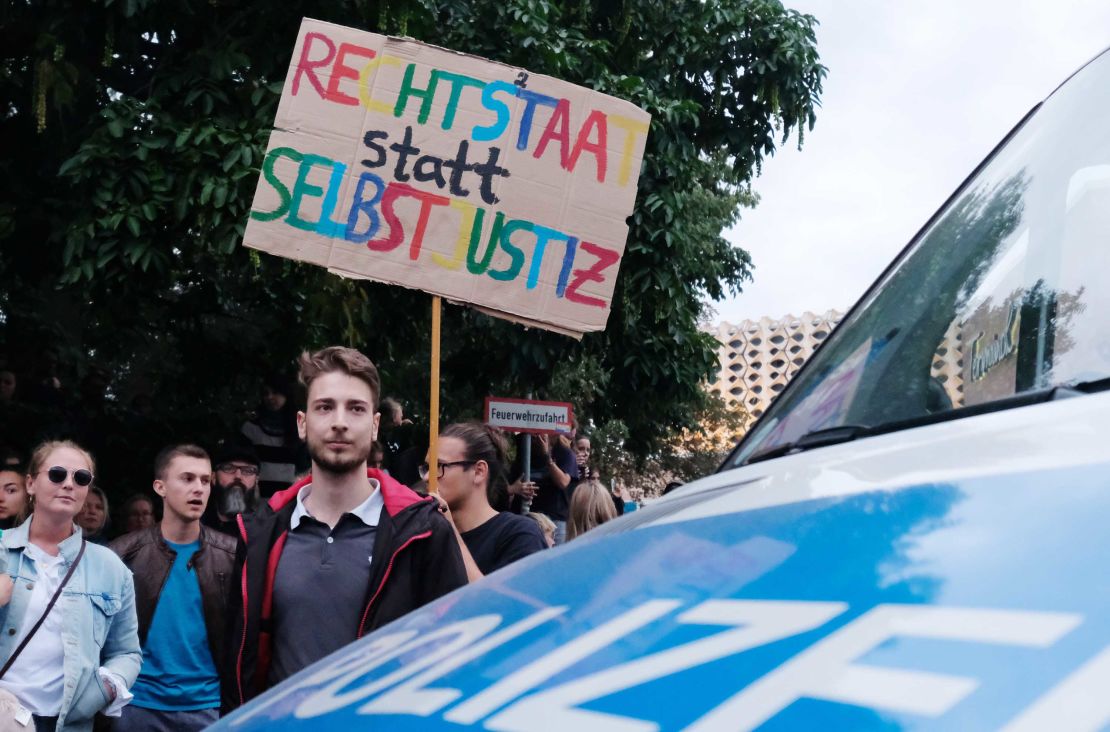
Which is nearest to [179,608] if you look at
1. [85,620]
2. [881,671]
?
[85,620]

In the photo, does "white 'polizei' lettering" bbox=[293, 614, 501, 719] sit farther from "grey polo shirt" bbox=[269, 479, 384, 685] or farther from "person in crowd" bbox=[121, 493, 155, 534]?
"person in crowd" bbox=[121, 493, 155, 534]

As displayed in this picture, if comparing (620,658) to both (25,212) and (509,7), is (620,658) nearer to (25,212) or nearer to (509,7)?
(25,212)

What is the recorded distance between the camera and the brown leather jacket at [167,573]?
520 centimetres

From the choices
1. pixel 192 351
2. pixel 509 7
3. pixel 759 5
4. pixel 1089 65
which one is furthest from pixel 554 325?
pixel 759 5

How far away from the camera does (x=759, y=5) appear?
13258 millimetres

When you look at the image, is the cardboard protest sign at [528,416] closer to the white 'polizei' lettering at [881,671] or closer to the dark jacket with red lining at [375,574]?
the dark jacket with red lining at [375,574]

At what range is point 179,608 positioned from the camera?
17.1 ft

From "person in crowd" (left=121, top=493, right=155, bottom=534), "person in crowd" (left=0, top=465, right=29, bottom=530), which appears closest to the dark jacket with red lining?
"person in crowd" (left=0, top=465, right=29, bottom=530)

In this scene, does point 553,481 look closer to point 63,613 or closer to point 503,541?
point 503,541

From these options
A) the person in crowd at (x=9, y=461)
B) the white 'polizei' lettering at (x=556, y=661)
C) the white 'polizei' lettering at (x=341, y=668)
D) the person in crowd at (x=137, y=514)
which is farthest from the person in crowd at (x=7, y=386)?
the white 'polizei' lettering at (x=556, y=661)

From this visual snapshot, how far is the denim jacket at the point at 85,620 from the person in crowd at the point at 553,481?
5090mm

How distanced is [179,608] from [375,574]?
2.08 m

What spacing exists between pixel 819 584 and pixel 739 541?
197 millimetres

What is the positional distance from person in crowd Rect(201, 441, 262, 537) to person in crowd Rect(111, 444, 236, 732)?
1970mm
